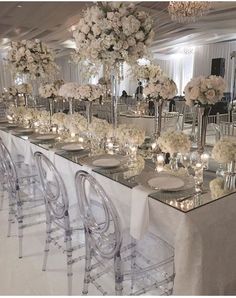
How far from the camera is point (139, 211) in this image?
1815 millimetres

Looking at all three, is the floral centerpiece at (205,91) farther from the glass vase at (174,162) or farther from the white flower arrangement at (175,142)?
the glass vase at (174,162)

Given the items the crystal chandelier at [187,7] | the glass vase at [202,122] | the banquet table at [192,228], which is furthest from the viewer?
the crystal chandelier at [187,7]

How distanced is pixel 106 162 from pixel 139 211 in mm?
677

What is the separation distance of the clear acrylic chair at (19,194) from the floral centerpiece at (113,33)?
1241 millimetres

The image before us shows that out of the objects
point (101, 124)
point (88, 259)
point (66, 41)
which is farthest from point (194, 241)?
point (66, 41)

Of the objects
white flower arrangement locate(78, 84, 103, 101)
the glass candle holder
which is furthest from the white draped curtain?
the glass candle holder

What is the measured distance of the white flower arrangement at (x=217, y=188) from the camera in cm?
177

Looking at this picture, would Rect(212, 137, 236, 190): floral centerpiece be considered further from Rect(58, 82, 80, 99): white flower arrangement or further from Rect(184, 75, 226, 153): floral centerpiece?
Rect(58, 82, 80, 99): white flower arrangement

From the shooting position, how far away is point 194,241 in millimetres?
1606

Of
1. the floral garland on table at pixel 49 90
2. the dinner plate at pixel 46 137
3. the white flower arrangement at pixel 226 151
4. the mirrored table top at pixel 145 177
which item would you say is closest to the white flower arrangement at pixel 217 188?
the mirrored table top at pixel 145 177

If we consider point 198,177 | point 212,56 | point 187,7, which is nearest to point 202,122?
point 198,177

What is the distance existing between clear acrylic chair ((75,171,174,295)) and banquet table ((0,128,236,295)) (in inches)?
6.4

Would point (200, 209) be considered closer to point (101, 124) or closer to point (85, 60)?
point (101, 124)

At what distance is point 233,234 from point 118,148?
4.56ft
